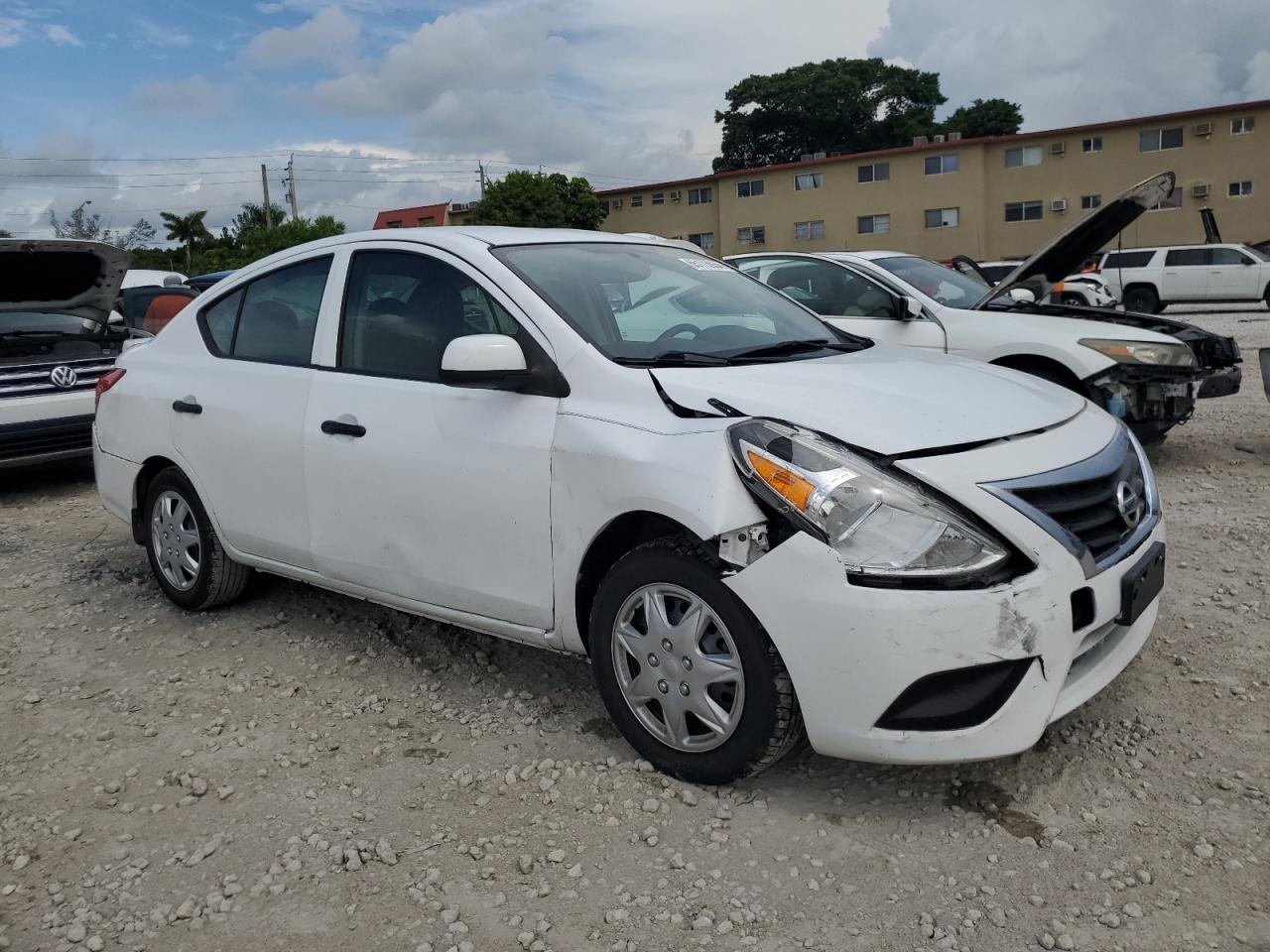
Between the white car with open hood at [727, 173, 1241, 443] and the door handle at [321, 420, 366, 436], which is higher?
the white car with open hood at [727, 173, 1241, 443]

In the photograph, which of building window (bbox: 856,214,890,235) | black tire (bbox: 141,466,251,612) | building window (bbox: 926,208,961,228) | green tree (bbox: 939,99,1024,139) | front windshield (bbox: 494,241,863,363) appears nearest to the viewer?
front windshield (bbox: 494,241,863,363)

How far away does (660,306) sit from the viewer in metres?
3.53

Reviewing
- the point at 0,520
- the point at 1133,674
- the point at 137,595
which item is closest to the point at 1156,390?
the point at 1133,674

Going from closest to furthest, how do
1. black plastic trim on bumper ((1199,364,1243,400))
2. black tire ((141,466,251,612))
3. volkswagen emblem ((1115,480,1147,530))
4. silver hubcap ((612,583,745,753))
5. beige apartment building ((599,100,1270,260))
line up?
1. silver hubcap ((612,583,745,753))
2. volkswagen emblem ((1115,480,1147,530))
3. black tire ((141,466,251,612))
4. black plastic trim on bumper ((1199,364,1243,400))
5. beige apartment building ((599,100,1270,260))

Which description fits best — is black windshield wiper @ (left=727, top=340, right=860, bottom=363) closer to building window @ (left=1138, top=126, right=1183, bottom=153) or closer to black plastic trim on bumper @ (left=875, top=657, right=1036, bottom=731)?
black plastic trim on bumper @ (left=875, top=657, right=1036, bottom=731)

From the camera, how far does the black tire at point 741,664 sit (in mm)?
2637

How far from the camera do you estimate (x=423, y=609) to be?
11.6 ft

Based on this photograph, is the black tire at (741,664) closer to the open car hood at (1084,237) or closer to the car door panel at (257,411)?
the car door panel at (257,411)

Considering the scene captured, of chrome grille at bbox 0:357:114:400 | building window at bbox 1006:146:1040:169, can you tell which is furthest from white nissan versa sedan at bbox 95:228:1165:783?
building window at bbox 1006:146:1040:169

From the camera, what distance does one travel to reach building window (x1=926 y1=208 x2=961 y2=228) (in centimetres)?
4144

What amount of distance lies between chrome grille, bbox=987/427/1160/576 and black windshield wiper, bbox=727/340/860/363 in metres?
0.98

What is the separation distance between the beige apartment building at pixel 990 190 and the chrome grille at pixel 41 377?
32.9 meters

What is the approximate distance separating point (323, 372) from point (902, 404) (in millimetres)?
2103

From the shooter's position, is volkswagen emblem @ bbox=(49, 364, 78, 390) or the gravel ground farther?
volkswagen emblem @ bbox=(49, 364, 78, 390)
